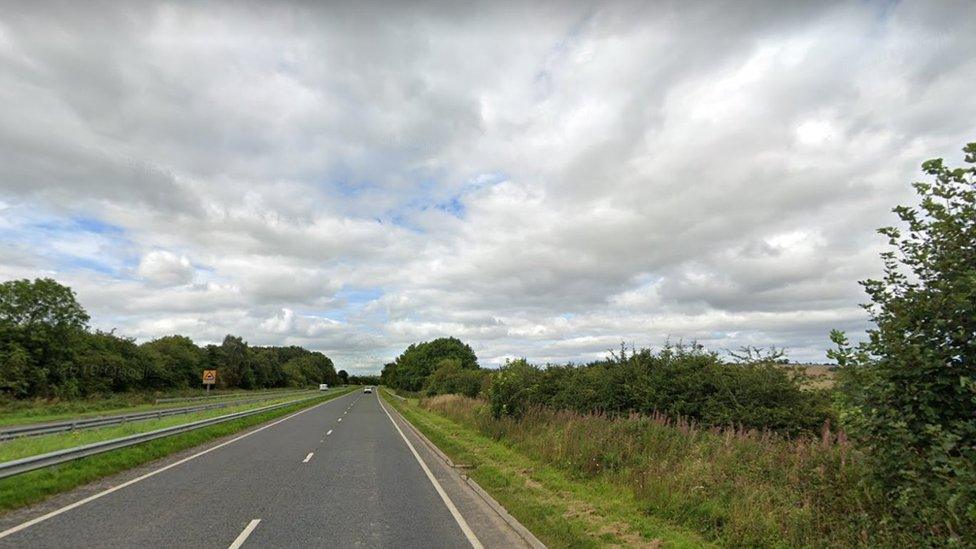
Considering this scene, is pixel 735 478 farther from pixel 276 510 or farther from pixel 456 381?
pixel 456 381

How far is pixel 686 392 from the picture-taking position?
1623 centimetres

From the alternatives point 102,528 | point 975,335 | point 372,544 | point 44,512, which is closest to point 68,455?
point 44,512

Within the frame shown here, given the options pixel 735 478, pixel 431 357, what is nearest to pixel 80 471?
pixel 735 478

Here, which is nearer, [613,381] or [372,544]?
[372,544]

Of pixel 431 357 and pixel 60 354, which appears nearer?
pixel 60 354

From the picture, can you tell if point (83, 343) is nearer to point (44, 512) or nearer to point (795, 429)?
point (44, 512)

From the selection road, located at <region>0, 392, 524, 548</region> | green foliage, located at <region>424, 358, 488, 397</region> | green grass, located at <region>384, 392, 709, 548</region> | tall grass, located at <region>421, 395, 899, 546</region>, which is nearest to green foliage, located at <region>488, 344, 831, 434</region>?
tall grass, located at <region>421, 395, 899, 546</region>

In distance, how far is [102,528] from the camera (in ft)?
26.6

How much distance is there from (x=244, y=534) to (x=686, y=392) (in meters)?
12.5

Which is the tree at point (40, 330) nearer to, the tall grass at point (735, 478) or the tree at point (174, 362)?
the tree at point (174, 362)

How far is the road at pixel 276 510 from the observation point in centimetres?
776

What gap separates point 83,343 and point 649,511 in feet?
269

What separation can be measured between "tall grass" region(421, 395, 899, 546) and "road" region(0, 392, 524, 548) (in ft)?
9.78

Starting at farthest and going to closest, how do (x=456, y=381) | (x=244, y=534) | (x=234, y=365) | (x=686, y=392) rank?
1. (x=234, y=365)
2. (x=456, y=381)
3. (x=686, y=392)
4. (x=244, y=534)
